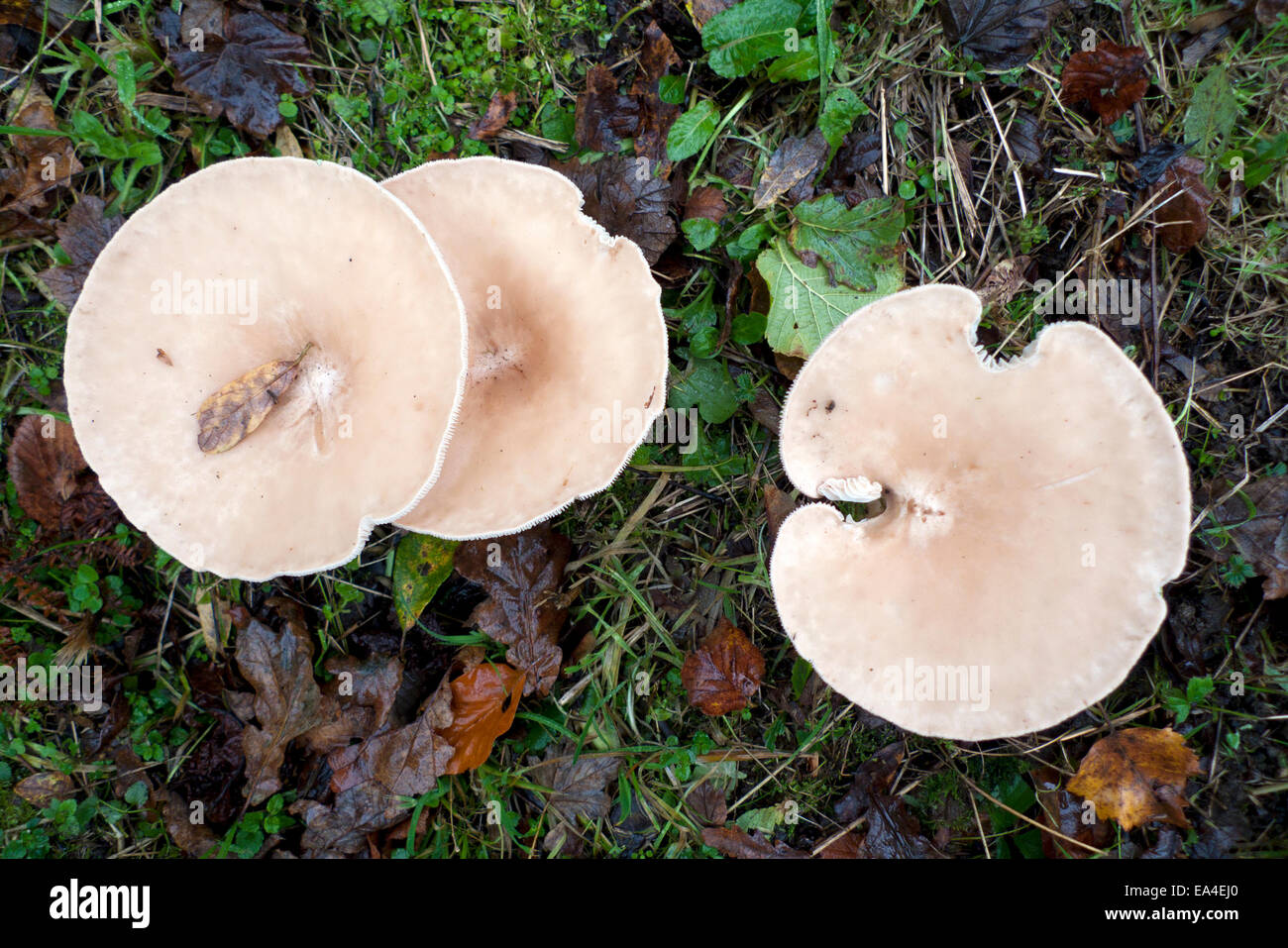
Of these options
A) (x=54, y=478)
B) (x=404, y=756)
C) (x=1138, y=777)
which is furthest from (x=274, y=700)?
(x=1138, y=777)

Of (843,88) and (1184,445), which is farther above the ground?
(843,88)

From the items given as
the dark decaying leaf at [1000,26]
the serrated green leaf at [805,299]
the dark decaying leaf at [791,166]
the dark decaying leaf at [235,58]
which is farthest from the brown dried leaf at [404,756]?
the dark decaying leaf at [1000,26]

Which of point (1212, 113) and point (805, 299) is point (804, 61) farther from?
point (1212, 113)

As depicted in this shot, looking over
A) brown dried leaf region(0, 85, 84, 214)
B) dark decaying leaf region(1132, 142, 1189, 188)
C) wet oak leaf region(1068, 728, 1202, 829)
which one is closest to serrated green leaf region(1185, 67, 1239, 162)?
dark decaying leaf region(1132, 142, 1189, 188)
